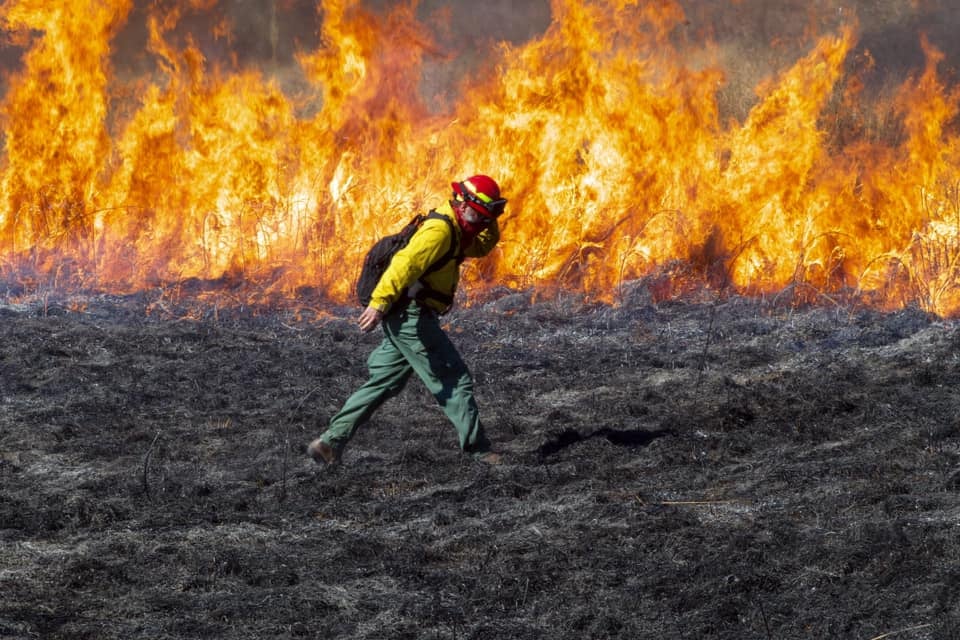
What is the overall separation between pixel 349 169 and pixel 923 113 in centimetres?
624

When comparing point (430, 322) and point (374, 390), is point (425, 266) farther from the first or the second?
point (374, 390)

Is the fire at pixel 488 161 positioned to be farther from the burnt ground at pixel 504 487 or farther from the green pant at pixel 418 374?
the green pant at pixel 418 374

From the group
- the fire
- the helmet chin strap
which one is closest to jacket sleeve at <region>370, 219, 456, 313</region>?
the helmet chin strap

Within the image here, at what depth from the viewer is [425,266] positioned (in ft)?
23.0

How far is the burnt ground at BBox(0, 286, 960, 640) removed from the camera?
208 inches

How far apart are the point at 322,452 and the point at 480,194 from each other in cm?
180

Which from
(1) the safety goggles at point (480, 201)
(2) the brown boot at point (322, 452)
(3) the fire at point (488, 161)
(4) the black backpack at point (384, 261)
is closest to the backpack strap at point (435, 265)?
(4) the black backpack at point (384, 261)

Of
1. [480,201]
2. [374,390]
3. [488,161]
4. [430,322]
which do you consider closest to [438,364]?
[430,322]

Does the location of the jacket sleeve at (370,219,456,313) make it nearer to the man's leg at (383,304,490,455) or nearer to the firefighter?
the firefighter

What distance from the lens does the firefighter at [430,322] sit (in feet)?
23.0

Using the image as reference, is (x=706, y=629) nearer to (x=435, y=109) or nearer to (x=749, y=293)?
(x=749, y=293)

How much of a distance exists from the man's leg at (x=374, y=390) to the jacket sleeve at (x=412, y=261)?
482mm

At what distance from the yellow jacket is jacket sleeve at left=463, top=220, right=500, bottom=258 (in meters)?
0.11

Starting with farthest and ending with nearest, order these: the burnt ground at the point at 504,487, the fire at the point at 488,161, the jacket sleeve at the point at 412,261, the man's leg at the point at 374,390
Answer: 1. the fire at the point at 488,161
2. the man's leg at the point at 374,390
3. the jacket sleeve at the point at 412,261
4. the burnt ground at the point at 504,487
